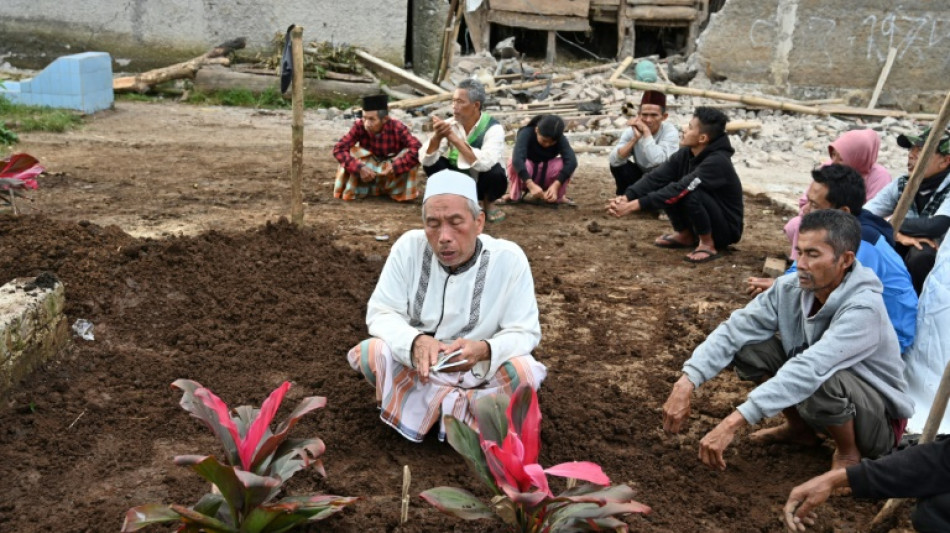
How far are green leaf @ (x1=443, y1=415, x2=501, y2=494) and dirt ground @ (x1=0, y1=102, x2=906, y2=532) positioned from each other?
23 cm

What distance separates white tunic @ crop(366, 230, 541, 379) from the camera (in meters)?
3.42

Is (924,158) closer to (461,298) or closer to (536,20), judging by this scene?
(461,298)

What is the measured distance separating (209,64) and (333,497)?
1195cm

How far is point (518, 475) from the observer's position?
103 inches

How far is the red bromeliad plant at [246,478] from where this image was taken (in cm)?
247

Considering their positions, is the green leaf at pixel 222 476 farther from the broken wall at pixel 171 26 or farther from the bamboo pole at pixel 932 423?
the broken wall at pixel 171 26

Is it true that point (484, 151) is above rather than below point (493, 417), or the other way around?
above

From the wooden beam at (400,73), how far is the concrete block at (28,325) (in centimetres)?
957

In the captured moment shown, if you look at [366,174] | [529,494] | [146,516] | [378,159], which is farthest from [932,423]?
[378,159]

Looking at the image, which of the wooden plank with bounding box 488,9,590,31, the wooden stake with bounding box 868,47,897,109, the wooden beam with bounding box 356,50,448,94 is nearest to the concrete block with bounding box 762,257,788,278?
the wooden beam with bounding box 356,50,448,94

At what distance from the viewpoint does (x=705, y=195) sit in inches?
247

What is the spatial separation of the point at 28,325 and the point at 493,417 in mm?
2149

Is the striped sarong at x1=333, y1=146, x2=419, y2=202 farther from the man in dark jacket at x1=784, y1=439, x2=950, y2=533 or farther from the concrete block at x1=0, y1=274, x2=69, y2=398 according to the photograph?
the man in dark jacket at x1=784, y1=439, x2=950, y2=533

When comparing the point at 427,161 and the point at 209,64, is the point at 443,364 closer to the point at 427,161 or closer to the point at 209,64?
the point at 427,161
